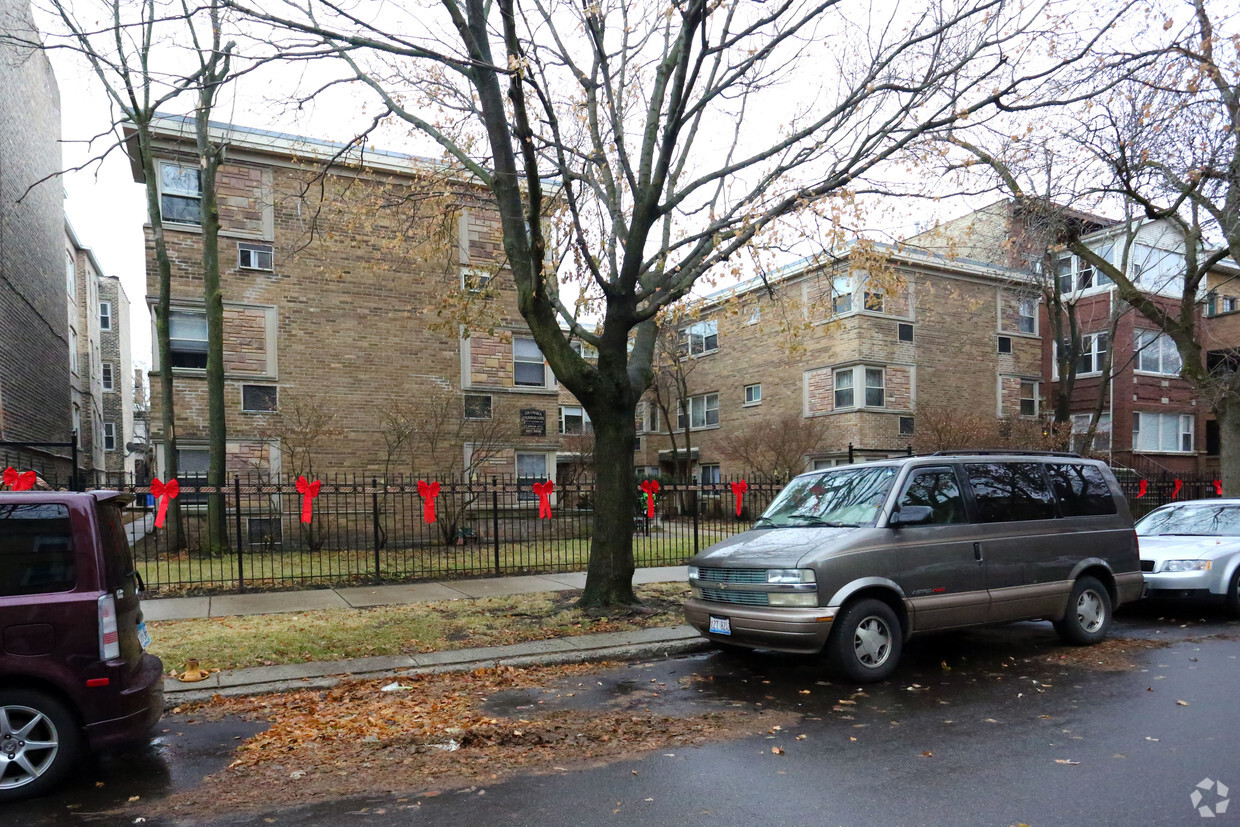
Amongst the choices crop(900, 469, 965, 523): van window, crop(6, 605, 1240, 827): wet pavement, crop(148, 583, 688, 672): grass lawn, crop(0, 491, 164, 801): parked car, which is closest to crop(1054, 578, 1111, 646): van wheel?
crop(6, 605, 1240, 827): wet pavement

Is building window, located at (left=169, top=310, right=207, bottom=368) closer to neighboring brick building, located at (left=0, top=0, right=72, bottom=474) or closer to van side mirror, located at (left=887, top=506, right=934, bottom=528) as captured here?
neighboring brick building, located at (left=0, top=0, right=72, bottom=474)

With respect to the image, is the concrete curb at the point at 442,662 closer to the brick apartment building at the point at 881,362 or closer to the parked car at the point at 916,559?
the parked car at the point at 916,559

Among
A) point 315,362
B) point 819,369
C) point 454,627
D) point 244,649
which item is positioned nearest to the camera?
point 244,649

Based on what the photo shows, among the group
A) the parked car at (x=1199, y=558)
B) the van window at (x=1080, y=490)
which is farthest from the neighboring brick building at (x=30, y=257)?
the parked car at (x=1199, y=558)

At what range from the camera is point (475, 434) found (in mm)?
18750

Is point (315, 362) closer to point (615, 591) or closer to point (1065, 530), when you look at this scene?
point (615, 591)

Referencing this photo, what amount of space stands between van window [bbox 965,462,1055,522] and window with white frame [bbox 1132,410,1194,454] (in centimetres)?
2404

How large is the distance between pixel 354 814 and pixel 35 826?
159 centimetres

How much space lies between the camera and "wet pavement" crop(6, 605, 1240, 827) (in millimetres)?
4066

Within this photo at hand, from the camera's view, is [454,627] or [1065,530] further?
[454,627]

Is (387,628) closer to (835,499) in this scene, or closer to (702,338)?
(835,499)

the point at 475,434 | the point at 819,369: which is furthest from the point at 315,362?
the point at 819,369

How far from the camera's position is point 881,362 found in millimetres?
25391

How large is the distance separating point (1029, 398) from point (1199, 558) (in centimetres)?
2167
